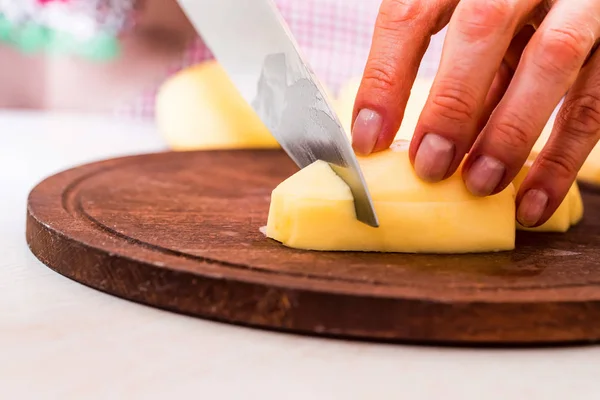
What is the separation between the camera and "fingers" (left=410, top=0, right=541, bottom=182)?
0.95 metres

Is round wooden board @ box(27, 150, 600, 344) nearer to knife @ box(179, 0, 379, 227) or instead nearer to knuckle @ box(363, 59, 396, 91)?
knife @ box(179, 0, 379, 227)

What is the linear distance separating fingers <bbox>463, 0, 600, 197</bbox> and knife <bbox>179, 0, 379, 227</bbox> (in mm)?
163

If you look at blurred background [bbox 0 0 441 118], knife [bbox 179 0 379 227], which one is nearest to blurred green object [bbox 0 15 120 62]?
blurred background [bbox 0 0 441 118]

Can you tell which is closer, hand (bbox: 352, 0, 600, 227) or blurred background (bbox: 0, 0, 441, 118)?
hand (bbox: 352, 0, 600, 227)

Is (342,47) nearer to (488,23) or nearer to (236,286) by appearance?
(488,23)

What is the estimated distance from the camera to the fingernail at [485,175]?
3.18 feet

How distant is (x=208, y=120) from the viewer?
2.03m

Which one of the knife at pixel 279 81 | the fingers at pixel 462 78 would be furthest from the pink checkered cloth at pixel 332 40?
the fingers at pixel 462 78

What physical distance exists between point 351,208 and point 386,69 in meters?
0.21

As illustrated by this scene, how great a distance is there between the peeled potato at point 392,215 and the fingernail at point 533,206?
5 centimetres

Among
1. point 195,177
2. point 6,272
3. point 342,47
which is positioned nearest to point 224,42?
point 195,177

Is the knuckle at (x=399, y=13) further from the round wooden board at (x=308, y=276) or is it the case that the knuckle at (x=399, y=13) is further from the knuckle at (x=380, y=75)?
the round wooden board at (x=308, y=276)

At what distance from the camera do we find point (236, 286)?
31.1 inches

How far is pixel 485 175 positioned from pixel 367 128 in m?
0.17
